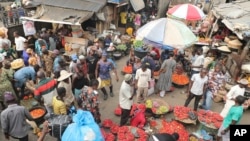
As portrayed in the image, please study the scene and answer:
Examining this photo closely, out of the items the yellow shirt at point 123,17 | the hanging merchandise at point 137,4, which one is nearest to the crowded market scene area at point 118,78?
the hanging merchandise at point 137,4

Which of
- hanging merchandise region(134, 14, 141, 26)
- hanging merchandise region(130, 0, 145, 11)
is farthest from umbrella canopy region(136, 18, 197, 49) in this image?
hanging merchandise region(130, 0, 145, 11)

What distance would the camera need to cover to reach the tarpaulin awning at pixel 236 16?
9898 mm

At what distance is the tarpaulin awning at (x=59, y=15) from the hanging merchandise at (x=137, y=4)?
4.71m

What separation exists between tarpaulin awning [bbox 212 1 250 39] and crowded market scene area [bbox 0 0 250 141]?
53mm

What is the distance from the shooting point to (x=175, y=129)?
285 inches

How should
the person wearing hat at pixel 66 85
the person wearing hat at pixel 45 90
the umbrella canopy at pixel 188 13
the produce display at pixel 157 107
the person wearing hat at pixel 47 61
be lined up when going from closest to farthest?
the person wearing hat at pixel 66 85
the person wearing hat at pixel 45 90
the produce display at pixel 157 107
the person wearing hat at pixel 47 61
the umbrella canopy at pixel 188 13

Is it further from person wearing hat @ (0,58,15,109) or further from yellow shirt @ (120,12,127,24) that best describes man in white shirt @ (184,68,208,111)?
yellow shirt @ (120,12,127,24)

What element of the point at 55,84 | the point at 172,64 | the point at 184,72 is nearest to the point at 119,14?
the point at 184,72

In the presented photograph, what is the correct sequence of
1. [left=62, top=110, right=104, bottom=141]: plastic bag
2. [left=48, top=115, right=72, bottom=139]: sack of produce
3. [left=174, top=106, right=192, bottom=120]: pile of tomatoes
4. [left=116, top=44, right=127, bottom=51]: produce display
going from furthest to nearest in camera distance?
[left=116, top=44, right=127, bottom=51]: produce display, [left=174, top=106, right=192, bottom=120]: pile of tomatoes, [left=48, top=115, right=72, bottom=139]: sack of produce, [left=62, top=110, right=104, bottom=141]: plastic bag

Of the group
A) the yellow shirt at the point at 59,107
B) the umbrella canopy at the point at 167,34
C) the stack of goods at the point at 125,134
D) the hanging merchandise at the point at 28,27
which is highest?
the umbrella canopy at the point at 167,34

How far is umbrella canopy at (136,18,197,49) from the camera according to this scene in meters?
8.68

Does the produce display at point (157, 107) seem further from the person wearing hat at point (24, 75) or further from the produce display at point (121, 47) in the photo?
the produce display at point (121, 47)

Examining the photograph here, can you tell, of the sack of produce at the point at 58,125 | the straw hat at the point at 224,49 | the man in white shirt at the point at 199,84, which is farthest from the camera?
the straw hat at the point at 224,49

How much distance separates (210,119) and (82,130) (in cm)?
443
